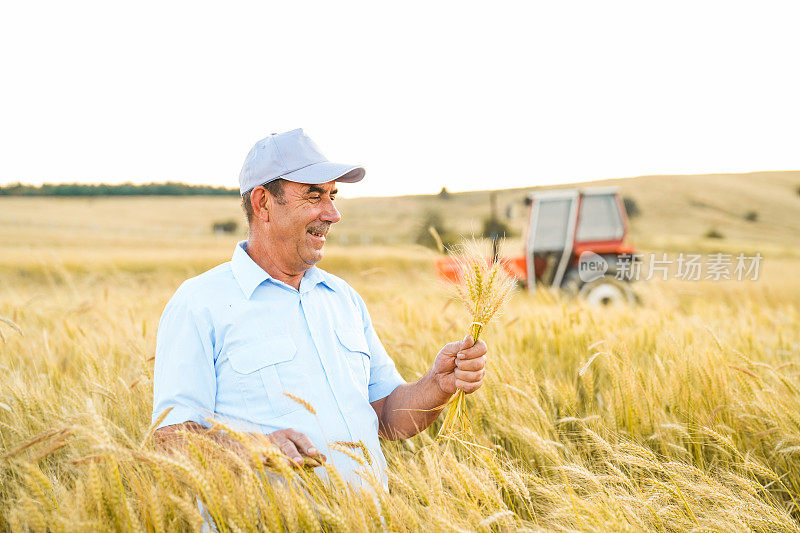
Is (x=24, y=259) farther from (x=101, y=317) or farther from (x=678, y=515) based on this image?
(x=678, y=515)

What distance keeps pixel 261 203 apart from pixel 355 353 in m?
0.64

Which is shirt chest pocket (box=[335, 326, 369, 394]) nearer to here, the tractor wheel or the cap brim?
the cap brim

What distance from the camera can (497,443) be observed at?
241 centimetres

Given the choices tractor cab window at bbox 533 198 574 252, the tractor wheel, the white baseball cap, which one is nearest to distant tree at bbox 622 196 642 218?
tractor cab window at bbox 533 198 574 252

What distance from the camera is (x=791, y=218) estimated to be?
45.8m

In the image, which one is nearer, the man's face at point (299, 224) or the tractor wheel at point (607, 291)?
the man's face at point (299, 224)

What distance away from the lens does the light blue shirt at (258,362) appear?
5.62ft

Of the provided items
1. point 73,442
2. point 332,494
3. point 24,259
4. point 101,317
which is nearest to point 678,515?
point 332,494

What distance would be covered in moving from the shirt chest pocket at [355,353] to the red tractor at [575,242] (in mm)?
5802

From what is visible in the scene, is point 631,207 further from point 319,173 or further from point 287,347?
point 287,347

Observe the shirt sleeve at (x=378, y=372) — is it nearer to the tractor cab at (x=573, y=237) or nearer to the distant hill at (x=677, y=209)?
the tractor cab at (x=573, y=237)

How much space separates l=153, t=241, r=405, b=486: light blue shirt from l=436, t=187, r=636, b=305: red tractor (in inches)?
235

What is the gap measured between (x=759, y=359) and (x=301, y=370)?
3.12m

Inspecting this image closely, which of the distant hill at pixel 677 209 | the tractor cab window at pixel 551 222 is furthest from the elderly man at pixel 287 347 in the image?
the distant hill at pixel 677 209
